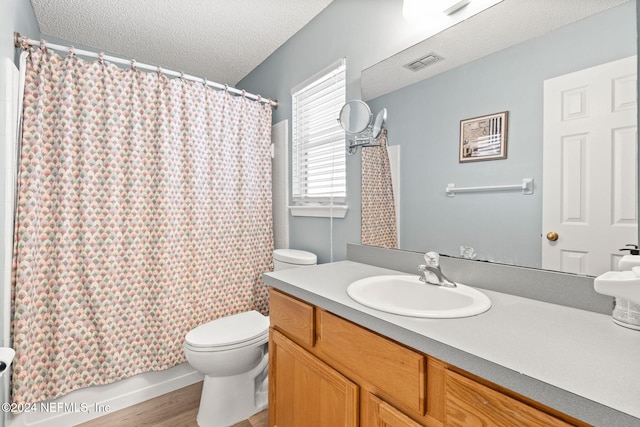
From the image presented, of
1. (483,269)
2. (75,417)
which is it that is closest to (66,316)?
(75,417)

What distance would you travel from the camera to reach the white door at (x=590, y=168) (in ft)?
2.74

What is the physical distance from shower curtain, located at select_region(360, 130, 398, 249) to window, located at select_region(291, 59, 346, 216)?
0.21 metres

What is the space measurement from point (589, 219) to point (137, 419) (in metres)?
2.32

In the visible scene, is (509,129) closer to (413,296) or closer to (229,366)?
(413,296)

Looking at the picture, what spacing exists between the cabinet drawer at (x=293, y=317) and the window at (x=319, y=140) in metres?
0.77

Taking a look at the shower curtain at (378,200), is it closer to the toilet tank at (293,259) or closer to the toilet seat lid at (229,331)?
the toilet tank at (293,259)

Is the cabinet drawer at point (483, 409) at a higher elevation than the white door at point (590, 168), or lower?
lower

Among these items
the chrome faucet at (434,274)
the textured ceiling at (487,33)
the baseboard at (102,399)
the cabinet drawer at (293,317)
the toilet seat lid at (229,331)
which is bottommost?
the baseboard at (102,399)

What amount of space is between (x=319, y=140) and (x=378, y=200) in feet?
2.27

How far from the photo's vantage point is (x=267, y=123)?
2328mm

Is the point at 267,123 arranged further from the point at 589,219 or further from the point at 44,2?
the point at 589,219

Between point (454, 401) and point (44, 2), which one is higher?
point (44, 2)

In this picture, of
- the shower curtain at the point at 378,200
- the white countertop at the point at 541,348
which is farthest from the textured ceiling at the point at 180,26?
the white countertop at the point at 541,348

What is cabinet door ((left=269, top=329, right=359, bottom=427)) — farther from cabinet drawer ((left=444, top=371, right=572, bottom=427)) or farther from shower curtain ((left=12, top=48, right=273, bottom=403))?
shower curtain ((left=12, top=48, right=273, bottom=403))
